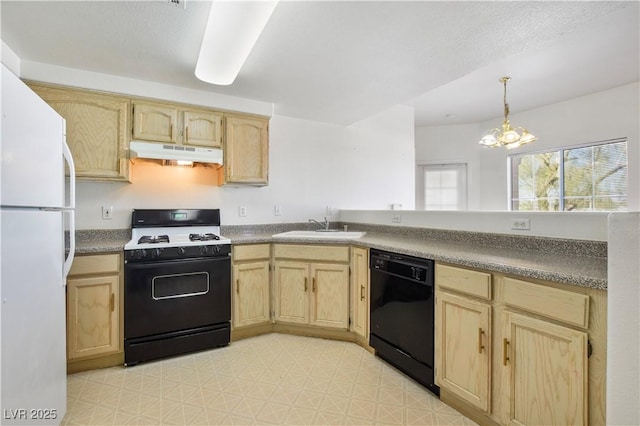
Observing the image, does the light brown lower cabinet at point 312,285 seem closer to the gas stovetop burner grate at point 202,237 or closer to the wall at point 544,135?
the gas stovetop burner grate at point 202,237

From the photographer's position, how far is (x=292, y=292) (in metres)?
2.78

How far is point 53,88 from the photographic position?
2.27 meters

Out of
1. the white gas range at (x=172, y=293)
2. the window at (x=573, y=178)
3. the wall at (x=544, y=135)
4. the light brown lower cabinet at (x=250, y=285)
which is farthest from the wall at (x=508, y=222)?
the window at (x=573, y=178)

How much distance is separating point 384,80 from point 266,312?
231cm

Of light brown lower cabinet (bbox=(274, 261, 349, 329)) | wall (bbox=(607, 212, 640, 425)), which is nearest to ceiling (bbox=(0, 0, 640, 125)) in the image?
wall (bbox=(607, 212, 640, 425))

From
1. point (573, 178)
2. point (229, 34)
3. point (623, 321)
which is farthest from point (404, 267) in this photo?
point (573, 178)

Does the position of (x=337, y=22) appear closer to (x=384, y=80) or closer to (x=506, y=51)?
(x=384, y=80)

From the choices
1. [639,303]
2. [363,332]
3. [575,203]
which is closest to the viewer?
[639,303]

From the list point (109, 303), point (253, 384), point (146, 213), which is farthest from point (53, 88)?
point (253, 384)

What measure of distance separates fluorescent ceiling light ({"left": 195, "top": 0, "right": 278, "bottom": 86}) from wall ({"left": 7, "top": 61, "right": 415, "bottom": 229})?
839 millimetres

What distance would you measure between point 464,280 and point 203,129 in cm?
246

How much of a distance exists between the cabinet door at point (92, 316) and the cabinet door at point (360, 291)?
185cm

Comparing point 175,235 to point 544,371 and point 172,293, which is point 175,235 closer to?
point 172,293

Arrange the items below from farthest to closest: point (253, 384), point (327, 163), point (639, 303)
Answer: point (327, 163)
point (253, 384)
point (639, 303)
